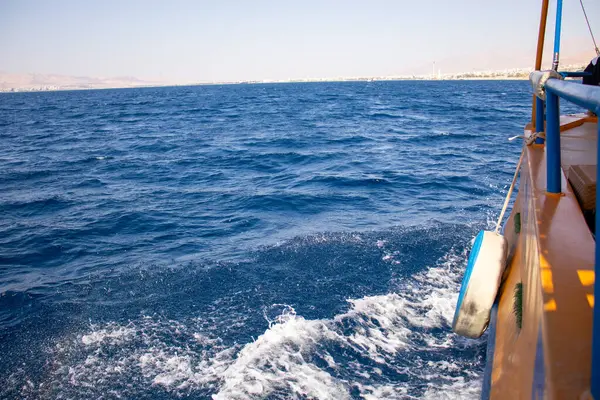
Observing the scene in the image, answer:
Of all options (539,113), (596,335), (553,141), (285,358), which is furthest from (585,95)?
(285,358)

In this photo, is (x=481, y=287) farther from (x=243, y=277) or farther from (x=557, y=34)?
(x=243, y=277)

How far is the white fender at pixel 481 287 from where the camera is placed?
8.89 feet

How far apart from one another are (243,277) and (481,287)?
369 cm

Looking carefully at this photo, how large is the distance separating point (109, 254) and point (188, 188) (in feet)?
14.5

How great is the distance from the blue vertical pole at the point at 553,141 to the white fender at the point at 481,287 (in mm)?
490

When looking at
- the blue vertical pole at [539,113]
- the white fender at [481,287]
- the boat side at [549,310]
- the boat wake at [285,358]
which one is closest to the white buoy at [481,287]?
the white fender at [481,287]

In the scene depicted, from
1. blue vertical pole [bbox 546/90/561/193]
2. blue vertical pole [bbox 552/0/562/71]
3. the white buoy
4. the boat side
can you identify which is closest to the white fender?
the white buoy

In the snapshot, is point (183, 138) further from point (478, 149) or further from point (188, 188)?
point (478, 149)

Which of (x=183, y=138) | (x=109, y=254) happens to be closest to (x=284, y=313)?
(x=109, y=254)

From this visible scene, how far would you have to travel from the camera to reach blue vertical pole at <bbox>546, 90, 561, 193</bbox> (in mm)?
2248

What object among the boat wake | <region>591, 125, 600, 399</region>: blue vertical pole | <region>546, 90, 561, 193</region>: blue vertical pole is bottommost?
the boat wake

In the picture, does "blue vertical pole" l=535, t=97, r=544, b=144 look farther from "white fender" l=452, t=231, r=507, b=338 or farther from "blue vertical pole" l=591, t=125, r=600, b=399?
"blue vertical pole" l=591, t=125, r=600, b=399

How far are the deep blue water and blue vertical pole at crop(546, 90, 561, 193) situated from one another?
73.5 inches

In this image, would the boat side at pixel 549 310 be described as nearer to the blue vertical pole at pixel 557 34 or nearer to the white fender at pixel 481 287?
the white fender at pixel 481 287
